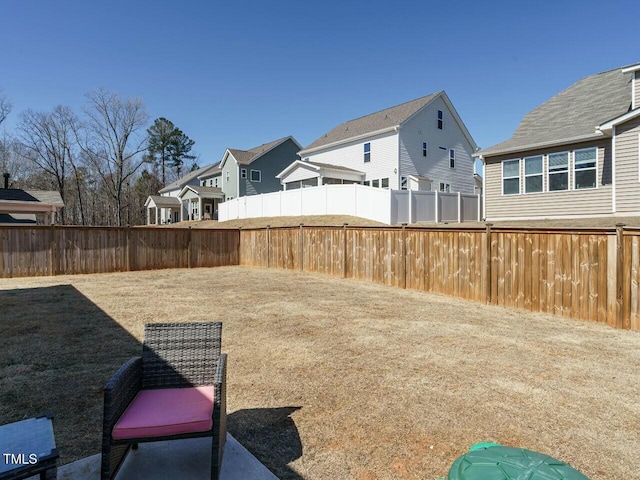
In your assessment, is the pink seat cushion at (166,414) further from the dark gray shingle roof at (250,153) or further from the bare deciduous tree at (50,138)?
the bare deciduous tree at (50,138)

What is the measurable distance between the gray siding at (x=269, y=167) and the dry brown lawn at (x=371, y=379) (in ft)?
87.8

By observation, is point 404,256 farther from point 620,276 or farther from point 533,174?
point 533,174

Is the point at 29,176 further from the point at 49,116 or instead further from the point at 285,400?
the point at 285,400

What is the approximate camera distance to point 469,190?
28125 mm

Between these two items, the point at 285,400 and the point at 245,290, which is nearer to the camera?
the point at 285,400

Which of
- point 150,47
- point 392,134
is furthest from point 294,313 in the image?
point 150,47

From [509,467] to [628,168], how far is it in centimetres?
1468

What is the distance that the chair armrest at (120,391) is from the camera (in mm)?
2150

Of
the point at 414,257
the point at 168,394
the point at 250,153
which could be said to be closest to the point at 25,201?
the point at 414,257

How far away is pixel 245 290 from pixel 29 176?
43505mm

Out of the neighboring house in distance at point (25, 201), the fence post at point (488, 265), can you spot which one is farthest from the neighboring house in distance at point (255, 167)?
the fence post at point (488, 265)

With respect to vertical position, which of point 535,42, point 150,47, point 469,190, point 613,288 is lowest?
point 613,288

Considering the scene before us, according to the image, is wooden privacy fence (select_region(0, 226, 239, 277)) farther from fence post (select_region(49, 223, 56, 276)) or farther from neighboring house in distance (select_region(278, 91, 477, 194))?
neighboring house in distance (select_region(278, 91, 477, 194))

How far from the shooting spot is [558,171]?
14234 millimetres
